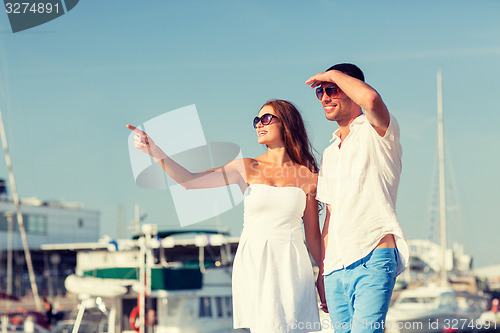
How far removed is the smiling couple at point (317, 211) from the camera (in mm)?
2826

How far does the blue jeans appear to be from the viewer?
273 centimetres

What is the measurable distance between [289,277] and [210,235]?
53.2 ft

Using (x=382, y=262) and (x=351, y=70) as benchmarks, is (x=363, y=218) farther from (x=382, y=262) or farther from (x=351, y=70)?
(x=351, y=70)

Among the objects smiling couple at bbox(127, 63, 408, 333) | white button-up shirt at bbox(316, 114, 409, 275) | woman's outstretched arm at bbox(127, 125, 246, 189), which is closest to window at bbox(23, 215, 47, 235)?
woman's outstretched arm at bbox(127, 125, 246, 189)

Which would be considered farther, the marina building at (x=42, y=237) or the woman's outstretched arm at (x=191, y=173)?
the marina building at (x=42, y=237)

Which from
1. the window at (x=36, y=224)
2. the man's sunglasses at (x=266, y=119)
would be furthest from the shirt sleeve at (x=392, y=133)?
the window at (x=36, y=224)

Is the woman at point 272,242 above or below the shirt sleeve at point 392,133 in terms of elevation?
below

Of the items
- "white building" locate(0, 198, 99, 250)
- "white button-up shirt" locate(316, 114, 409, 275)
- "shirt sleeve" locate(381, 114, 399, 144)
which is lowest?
"white building" locate(0, 198, 99, 250)

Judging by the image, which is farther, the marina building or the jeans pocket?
the marina building

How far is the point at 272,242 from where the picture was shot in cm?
347

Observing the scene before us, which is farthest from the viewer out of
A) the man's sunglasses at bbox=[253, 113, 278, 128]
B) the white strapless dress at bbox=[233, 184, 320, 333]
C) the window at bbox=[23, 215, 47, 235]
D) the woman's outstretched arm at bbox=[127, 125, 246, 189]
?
the window at bbox=[23, 215, 47, 235]

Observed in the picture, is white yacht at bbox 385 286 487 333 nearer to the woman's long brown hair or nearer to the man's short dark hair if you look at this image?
the woman's long brown hair

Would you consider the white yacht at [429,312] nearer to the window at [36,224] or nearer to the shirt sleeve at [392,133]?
the shirt sleeve at [392,133]

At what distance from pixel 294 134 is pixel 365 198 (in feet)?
2.86
